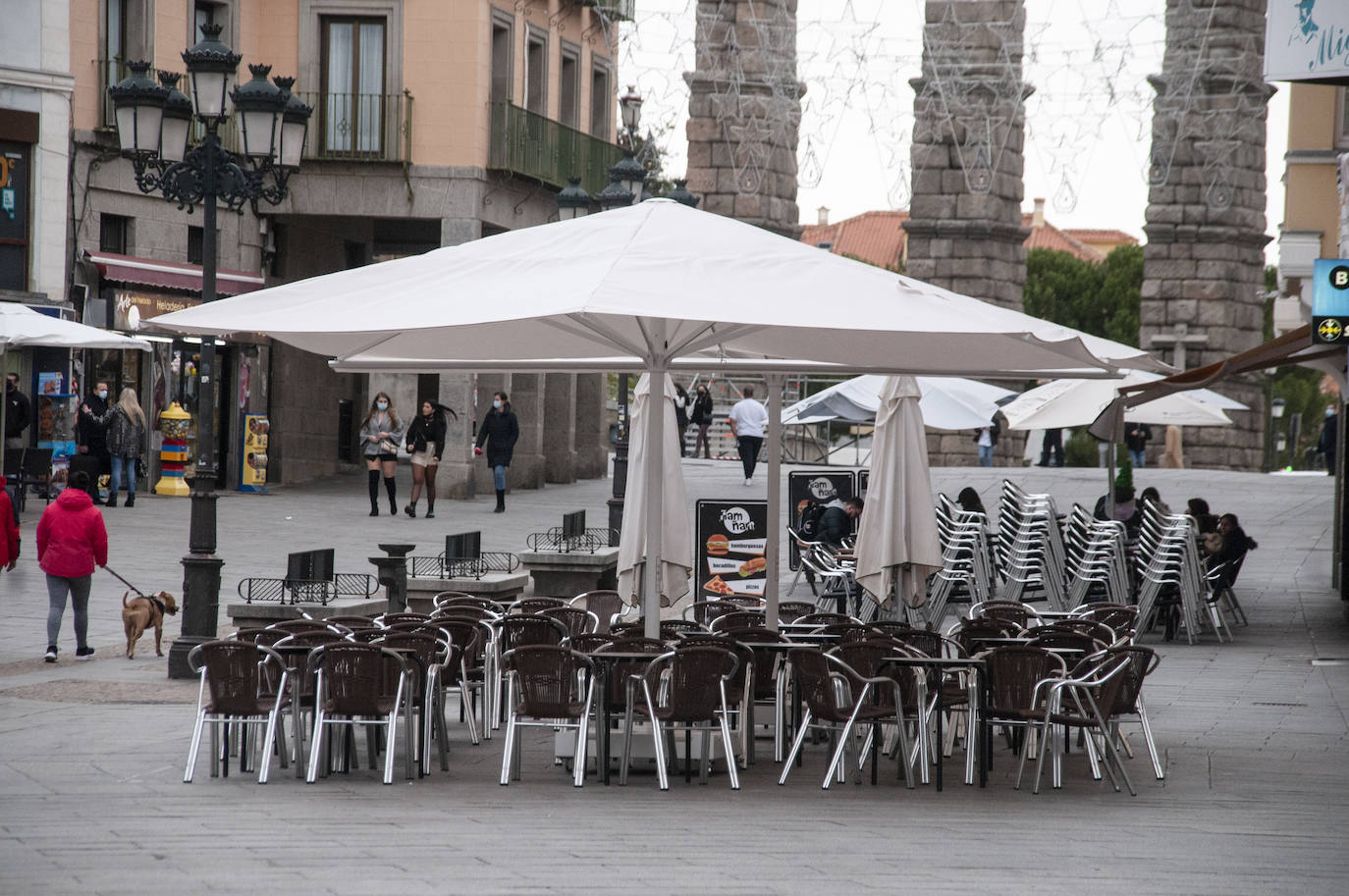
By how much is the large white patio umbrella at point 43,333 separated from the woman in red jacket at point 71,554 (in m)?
7.77

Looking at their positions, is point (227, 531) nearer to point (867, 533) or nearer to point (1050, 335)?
point (867, 533)

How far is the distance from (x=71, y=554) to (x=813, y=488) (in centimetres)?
811

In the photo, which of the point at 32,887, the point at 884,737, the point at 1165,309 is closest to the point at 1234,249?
the point at 1165,309

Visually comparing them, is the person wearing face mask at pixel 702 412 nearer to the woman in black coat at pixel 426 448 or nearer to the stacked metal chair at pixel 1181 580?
the woman in black coat at pixel 426 448

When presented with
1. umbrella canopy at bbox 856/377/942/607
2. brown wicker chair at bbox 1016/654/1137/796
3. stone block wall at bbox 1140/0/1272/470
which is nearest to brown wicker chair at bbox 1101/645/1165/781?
brown wicker chair at bbox 1016/654/1137/796

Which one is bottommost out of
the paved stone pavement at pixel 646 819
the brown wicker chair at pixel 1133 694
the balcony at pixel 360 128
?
the paved stone pavement at pixel 646 819

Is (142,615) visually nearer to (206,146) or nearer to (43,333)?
(206,146)

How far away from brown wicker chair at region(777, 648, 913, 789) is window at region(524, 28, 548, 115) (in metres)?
22.1

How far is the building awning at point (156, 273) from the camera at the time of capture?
24203 millimetres

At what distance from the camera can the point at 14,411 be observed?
21.9 meters

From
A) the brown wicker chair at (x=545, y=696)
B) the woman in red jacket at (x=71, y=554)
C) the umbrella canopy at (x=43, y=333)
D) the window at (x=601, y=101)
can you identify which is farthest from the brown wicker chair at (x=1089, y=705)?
the window at (x=601, y=101)

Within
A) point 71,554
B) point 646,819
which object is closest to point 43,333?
point 71,554

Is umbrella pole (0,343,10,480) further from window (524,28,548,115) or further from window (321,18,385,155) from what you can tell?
window (524,28,548,115)

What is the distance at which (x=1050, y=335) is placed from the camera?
854 cm
